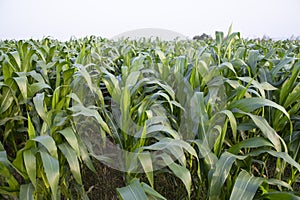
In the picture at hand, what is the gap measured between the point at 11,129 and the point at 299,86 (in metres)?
1.35

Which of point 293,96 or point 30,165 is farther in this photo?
point 293,96

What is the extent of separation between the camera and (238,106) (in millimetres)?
1234

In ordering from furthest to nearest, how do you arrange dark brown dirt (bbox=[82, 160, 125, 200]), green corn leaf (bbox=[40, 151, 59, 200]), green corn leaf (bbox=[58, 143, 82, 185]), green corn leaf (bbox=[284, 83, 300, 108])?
dark brown dirt (bbox=[82, 160, 125, 200]) < green corn leaf (bbox=[284, 83, 300, 108]) < green corn leaf (bbox=[58, 143, 82, 185]) < green corn leaf (bbox=[40, 151, 59, 200])

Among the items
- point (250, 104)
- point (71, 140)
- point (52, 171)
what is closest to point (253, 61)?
point (250, 104)

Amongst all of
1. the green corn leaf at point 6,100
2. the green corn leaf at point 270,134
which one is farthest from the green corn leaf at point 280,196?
the green corn leaf at point 6,100

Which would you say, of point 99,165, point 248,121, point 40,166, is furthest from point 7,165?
point 248,121

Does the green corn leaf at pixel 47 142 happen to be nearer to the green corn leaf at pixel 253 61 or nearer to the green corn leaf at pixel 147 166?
the green corn leaf at pixel 147 166

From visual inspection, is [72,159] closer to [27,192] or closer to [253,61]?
[27,192]

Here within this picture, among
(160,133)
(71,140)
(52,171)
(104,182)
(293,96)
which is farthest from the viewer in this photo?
(104,182)

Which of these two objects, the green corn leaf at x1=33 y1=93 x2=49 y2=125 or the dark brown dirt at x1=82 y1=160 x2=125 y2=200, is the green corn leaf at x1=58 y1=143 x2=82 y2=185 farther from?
the dark brown dirt at x1=82 y1=160 x2=125 y2=200

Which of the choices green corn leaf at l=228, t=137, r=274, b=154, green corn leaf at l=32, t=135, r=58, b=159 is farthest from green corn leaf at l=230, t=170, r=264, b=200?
green corn leaf at l=32, t=135, r=58, b=159

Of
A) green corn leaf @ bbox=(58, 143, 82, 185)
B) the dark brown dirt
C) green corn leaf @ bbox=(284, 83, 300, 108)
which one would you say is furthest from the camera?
the dark brown dirt

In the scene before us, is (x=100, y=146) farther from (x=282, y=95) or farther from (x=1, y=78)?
(x=282, y=95)

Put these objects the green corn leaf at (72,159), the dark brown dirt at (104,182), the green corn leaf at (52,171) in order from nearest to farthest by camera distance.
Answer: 1. the green corn leaf at (52,171)
2. the green corn leaf at (72,159)
3. the dark brown dirt at (104,182)
